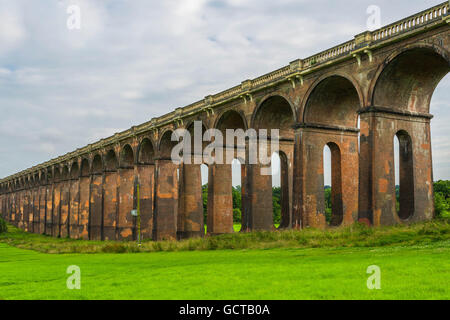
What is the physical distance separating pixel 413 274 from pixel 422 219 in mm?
15442

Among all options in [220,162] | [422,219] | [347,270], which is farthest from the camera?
[220,162]

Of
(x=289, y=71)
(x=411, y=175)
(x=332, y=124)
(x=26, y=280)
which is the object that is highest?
(x=289, y=71)

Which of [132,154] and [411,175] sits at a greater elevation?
[132,154]

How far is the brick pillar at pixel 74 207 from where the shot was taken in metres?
63.5

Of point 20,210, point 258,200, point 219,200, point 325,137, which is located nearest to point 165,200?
point 219,200

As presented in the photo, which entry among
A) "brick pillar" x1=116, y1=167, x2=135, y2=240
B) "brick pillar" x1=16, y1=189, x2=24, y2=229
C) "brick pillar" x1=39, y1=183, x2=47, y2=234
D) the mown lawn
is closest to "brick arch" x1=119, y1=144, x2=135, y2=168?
"brick pillar" x1=116, y1=167, x2=135, y2=240

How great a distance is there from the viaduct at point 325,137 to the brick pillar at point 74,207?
17.8 m

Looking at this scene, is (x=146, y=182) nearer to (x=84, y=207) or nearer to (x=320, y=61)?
(x=84, y=207)

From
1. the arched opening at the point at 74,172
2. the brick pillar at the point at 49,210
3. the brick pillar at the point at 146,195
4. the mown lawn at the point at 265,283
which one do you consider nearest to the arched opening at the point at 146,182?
the brick pillar at the point at 146,195

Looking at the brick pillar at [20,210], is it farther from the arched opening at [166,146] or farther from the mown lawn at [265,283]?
the mown lawn at [265,283]

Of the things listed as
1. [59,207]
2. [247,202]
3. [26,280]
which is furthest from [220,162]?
[59,207]

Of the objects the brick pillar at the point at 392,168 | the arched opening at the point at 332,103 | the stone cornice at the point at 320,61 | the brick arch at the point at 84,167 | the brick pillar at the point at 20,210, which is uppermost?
the stone cornice at the point at 320,61

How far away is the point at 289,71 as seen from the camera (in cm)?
2797
